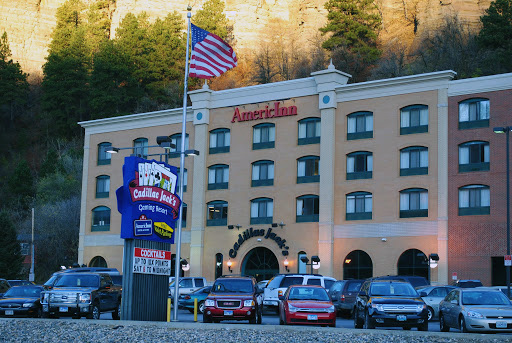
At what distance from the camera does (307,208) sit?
59.5 m

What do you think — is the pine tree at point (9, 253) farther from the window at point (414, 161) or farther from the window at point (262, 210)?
the window at point (414, 161)

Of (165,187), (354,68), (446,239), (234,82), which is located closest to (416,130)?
(446,239)

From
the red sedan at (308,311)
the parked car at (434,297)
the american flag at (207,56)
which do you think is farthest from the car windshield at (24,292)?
the parked car at (434,297)

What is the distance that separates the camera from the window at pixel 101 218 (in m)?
70.2

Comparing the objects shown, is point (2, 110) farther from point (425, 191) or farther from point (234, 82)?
point (425, 191)

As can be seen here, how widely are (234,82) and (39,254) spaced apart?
3538cm

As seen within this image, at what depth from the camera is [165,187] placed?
3052cm

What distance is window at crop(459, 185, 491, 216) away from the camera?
52.6m

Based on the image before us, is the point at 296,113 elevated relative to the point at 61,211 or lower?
elevated

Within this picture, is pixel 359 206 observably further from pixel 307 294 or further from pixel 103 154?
pixel 307 294

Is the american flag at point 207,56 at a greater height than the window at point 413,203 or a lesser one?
greater

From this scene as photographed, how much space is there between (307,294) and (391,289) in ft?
9.54

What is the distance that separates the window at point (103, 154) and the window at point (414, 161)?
89.9ft

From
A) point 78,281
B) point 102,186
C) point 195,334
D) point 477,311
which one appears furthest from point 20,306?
point 102,186
